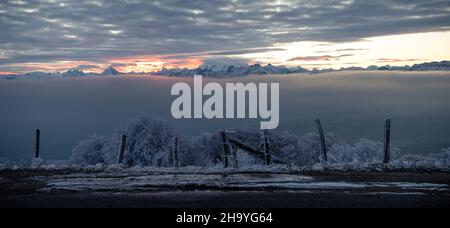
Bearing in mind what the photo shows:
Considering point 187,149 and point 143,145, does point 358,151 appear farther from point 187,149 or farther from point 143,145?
point 143,145

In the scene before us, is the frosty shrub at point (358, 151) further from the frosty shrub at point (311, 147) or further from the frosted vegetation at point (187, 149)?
the frosty shrub at point (311, 147)

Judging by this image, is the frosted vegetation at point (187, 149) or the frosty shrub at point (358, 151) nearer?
the frosted vegetation at point (187, 149)

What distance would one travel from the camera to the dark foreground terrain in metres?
9.78

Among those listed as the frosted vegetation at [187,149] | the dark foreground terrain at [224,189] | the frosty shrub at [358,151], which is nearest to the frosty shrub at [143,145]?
the frosted vegetation at [187,149]

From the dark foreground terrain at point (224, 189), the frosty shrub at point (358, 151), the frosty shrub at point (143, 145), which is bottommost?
the frosty shrub at point (358, 151)

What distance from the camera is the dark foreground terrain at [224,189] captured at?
978 cm

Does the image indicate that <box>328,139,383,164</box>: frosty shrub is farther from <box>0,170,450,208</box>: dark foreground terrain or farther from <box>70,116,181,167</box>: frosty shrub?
<box>0,170,450,208</box>: dark foreground terrain

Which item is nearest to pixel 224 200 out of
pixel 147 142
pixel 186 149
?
pixel 147 142

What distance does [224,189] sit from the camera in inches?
445

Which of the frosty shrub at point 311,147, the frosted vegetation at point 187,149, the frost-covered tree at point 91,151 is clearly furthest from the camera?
the frosty shrub at point 311,147

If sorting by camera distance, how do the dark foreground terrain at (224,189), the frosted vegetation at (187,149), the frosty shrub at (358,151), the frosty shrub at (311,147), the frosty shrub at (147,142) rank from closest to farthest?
the dark foreground terrain at (224,189)
the frosty shrub at (147,142)
the frosted vegetation at (187,149)
the frosty shrub at (358,151)
the frosty shrub at (311,147)

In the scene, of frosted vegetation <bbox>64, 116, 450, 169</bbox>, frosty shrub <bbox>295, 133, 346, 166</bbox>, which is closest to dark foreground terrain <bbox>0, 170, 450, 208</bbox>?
frosted vegetation <bbox>64, 116, 450, 169</bbox>

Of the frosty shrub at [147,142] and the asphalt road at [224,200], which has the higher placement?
the asphalt road at [224,200]
